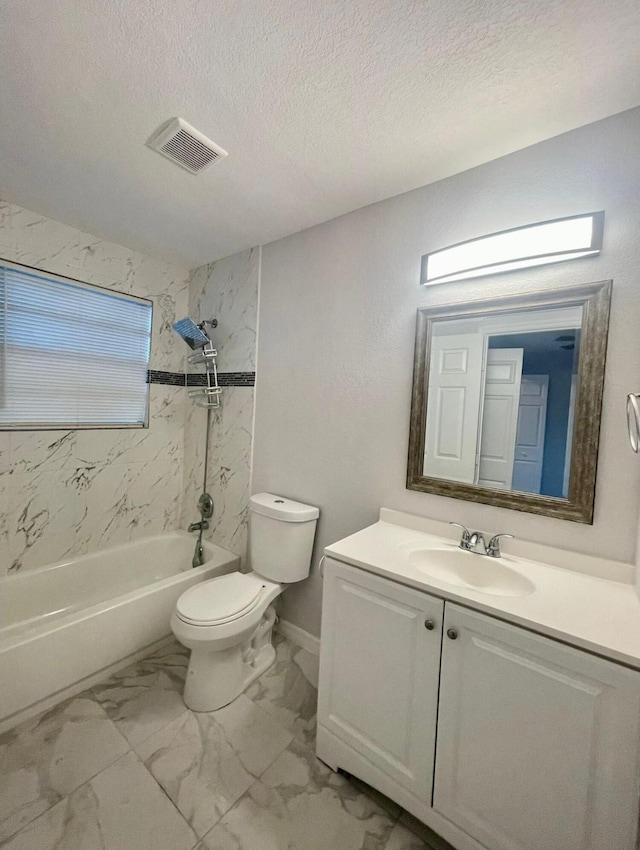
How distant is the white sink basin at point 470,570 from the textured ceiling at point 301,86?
1549mm

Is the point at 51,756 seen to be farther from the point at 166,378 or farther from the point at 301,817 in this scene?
the point at 166,378

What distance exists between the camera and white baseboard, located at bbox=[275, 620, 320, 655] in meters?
1.94

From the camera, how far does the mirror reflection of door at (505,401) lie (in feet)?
4.03

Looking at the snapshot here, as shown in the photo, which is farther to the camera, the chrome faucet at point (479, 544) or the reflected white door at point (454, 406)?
the reflected white door at point (454, 406)

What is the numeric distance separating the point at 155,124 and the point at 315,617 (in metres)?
2.35

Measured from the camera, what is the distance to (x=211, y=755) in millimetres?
1343

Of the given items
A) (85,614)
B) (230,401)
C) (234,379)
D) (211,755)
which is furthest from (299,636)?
(234,379)

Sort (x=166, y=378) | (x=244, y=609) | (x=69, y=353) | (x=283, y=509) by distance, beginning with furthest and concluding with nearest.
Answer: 1. (x=166, y=378)
2. (x=69, y=353)
3. (x=283, y=509)
4. (x=244, y=609)

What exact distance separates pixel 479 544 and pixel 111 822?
1.54 meters

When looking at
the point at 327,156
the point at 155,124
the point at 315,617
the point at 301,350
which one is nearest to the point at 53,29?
the point at 155,124

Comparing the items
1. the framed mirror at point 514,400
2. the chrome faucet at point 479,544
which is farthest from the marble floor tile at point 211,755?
the framed mirror at point 514,400

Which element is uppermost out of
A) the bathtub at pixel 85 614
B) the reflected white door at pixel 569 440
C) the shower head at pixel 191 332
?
the shower head at pixel 191 332

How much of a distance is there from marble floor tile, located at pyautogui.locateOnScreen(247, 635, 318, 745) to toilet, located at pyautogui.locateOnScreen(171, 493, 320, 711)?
2.3 inches

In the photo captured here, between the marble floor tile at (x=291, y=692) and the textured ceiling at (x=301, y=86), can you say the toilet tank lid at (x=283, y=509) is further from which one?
the textured ceiling at (x=301, y=86)
